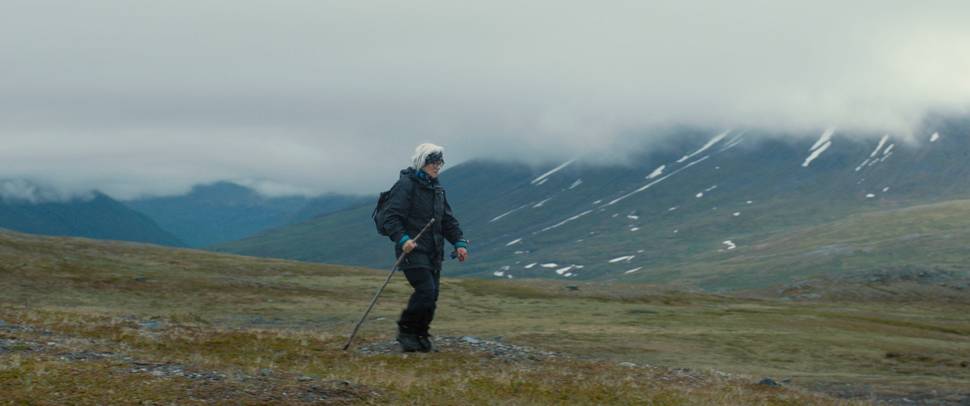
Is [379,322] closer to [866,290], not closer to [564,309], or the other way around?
[564,309]

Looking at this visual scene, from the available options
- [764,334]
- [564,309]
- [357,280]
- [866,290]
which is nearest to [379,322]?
[764,334]

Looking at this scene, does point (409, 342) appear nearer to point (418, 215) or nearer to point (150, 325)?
point (418, 215)

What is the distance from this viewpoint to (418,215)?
69.9ft

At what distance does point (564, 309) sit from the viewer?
6400cm

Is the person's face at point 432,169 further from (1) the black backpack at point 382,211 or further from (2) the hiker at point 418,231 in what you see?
(1) the black backpack at point 382,211

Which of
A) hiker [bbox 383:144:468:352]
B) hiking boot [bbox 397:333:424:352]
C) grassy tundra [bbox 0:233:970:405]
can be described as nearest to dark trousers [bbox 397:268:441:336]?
hiker [bbox 383:144:468:352]

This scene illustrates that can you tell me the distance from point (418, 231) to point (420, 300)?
1.56 m

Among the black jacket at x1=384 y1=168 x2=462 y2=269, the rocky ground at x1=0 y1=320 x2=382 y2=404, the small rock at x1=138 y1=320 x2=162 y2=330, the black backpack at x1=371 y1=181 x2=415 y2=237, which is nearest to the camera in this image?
the rocky ground at x1=0 y1=320 x2=382 y2=404

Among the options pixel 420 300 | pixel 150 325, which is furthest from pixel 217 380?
pixel 150 325

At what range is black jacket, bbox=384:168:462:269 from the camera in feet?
68.2

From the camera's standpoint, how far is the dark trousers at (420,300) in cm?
2084

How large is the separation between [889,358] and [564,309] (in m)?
26.4

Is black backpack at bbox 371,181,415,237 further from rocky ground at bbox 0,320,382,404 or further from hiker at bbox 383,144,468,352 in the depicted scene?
rocky ground at bbox 0,320,382,404

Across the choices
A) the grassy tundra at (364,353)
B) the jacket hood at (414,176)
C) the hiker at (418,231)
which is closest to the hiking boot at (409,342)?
the hiker at (418,231)
